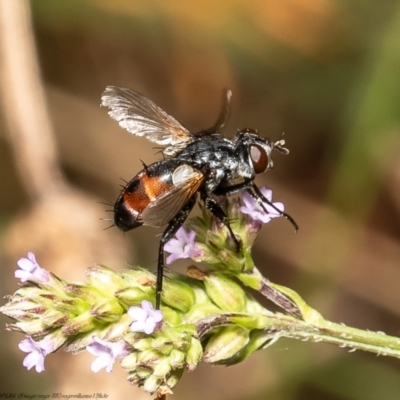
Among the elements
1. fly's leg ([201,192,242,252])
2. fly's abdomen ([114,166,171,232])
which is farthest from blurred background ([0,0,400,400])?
fly's abdomen ([114,166,171,232])

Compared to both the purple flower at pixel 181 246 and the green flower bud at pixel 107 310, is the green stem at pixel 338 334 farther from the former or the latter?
the green flower bud at pixel 107 310

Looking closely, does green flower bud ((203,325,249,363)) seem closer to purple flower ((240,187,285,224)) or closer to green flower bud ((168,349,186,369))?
green flower bud ((168,349,186,369))

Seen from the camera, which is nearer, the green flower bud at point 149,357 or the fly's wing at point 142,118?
the green flower bud at point 149,357

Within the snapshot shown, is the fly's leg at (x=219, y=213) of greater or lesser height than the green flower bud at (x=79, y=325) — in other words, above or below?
above

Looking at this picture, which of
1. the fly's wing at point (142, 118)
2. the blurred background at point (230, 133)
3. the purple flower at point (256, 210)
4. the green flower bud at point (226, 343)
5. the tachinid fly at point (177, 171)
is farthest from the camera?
the blurred background at point (230, 133)

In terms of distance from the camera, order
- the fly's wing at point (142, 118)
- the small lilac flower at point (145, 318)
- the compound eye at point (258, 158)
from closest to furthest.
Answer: the small lilac flower at point (145, 318) < the compound eye at point (258, 158) < the fly's wing at point (142, 118)

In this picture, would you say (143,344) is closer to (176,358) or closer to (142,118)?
(176,358)

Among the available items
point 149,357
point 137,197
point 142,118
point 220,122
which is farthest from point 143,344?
point 220,122

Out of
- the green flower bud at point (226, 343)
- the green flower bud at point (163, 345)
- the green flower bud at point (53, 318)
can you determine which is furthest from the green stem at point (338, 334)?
the green flower bud at point (53, 318)
